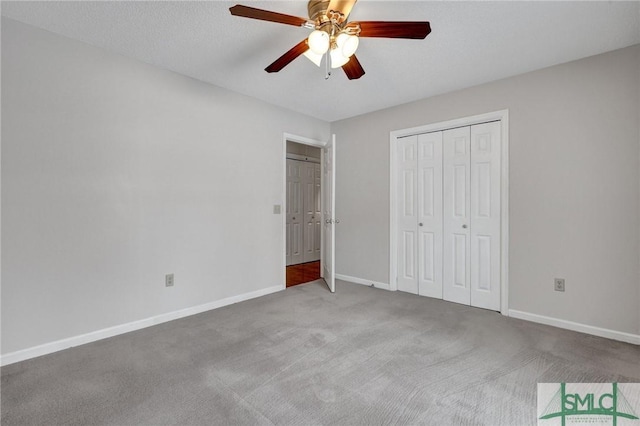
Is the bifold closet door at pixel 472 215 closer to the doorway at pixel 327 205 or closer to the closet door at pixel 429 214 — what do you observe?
the closet door at pixel 429 214

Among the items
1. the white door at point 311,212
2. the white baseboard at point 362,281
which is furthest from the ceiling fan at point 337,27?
the white door at point 311,212

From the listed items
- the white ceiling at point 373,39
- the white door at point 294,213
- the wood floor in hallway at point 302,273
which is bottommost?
the wood floor in hallway at point 302,273

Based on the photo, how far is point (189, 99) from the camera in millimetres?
3109

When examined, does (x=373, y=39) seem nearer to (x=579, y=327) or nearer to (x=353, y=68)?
(x=353, y=68)

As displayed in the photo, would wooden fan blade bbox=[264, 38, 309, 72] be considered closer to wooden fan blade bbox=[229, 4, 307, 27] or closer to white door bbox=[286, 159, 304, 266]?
wooden fan blade bbox=[229, 4, 307, 27]

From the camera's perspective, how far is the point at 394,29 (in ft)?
5.86

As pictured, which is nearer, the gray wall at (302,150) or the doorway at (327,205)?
the doorway at (327,205)

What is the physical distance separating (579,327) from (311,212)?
4407mm

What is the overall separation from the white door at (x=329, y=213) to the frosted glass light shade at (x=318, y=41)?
6.37 feet

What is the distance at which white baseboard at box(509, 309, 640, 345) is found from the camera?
2486 mm

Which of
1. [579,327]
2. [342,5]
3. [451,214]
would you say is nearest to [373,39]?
[342,5]

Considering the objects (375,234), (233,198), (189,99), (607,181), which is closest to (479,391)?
(607,181)

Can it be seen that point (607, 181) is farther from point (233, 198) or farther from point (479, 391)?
point (233, 198)

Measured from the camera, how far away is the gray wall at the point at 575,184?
2496 millimetres
